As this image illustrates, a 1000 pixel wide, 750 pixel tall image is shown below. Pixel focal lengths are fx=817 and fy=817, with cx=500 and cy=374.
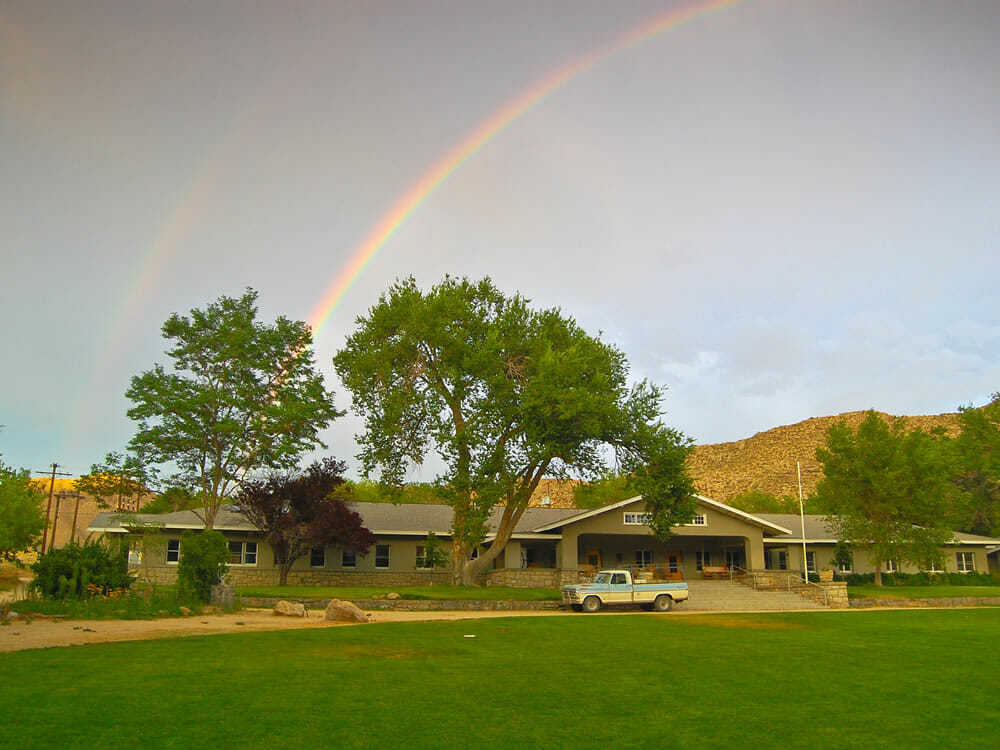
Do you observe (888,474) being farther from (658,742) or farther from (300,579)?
Answer: (658,742)

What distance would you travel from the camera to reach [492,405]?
3641cm

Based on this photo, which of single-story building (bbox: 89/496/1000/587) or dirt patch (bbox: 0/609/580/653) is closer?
dirt patch (bbox: 0/609/580/653)

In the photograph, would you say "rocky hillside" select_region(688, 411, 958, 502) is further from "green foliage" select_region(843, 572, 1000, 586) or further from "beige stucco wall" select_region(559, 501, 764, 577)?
"beige stucco wall" select_region(559, 501, 764, 577)

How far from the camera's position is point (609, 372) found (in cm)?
3872

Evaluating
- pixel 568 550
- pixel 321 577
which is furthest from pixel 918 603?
pixel 321 577

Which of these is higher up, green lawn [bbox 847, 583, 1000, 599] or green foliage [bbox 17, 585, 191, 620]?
green foliage [bbox 17, 585, 191, 620]

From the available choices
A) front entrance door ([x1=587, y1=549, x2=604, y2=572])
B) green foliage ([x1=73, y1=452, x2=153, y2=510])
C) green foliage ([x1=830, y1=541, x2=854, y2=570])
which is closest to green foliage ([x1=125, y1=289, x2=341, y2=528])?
green foliage ([x1=73, y1=452, x2=153, y2=510])

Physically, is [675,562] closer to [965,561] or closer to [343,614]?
[965,561]

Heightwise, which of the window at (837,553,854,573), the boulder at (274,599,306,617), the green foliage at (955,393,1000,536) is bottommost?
the boulder at (274,599,306,617)

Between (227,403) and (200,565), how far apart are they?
774 inches

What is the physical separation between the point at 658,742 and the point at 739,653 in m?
7.95

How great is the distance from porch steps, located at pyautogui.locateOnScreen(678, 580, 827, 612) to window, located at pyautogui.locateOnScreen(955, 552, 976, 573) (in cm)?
1883

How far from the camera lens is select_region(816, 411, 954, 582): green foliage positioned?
141 ft

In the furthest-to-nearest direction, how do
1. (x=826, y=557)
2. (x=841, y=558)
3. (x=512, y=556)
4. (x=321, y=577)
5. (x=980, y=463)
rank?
(x=980, y=463) → (x=826, y=557) → (x=841, y=558) → (x=512, y=556) → (x=321, y=577)
